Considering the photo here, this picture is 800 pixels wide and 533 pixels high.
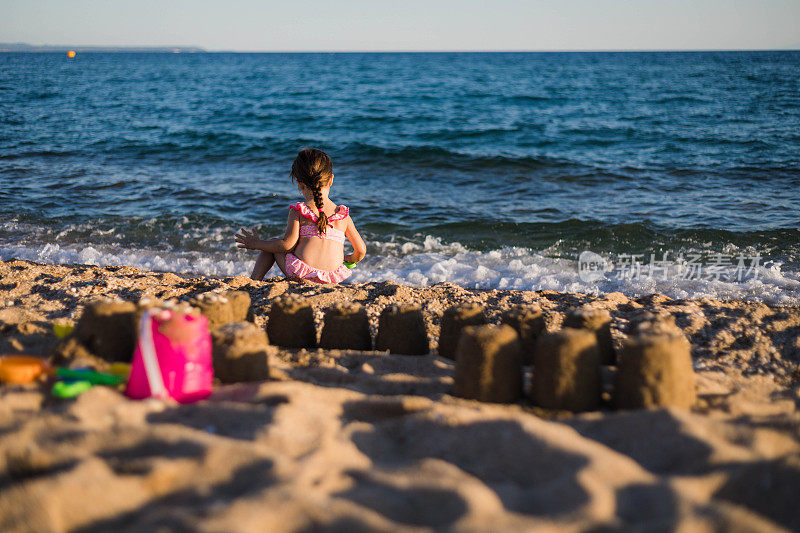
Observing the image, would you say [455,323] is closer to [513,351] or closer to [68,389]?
[513,351]

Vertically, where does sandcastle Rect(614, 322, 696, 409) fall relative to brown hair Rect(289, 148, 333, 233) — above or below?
below

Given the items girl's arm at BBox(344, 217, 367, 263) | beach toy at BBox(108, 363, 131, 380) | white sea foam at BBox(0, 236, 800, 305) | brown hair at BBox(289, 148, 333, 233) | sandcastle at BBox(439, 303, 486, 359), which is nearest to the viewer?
beach toy at BBox(108, 363, 131, 380)

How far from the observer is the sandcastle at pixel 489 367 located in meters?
2.09

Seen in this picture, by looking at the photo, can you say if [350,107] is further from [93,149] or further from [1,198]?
[1,198]

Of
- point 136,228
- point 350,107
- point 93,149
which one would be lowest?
point 136,228

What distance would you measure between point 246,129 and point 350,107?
4.72m

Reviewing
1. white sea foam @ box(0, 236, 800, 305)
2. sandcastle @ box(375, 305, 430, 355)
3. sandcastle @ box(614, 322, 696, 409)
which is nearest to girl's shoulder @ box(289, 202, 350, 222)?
white sea foam @ box(0, 236, 800, 305)

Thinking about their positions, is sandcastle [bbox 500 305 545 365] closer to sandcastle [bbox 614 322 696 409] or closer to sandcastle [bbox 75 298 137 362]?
sandcastle [bbox 614 322 696 409]

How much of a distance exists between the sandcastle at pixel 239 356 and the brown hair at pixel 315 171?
189 centimetres

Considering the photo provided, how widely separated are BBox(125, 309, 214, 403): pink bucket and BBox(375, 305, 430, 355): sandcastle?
945mm

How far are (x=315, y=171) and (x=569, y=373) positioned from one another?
8.15ft

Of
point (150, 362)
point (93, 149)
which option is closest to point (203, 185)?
point (93, 149)

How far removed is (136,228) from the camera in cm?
690

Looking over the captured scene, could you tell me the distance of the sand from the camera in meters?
1.31
